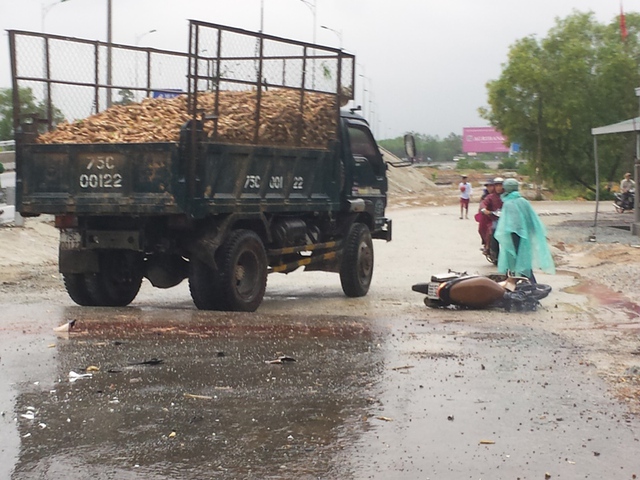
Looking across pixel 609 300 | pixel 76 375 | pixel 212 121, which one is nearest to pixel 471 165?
pixel 609 300

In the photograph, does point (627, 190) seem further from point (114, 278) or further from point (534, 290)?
point (114, 278)

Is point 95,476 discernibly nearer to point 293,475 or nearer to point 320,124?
point 293,475

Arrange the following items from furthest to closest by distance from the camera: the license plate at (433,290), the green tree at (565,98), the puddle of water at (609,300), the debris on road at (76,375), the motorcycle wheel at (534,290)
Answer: the green tree at (565,98) < the motorcycle wheel at (534,290) < the license plate at (433,290) < the puddle of water at (609,300) < the debris on road at (76,375)

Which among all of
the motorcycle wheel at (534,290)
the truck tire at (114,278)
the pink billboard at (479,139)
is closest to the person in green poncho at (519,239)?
the motorcycle wheel at (534,290)

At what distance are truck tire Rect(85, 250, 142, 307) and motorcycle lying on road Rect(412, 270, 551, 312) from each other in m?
3.43

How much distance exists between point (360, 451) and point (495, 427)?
3.42ft

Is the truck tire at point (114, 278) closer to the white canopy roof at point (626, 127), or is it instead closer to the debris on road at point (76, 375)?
the debris on road at point (76, 375)

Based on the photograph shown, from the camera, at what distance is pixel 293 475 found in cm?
545

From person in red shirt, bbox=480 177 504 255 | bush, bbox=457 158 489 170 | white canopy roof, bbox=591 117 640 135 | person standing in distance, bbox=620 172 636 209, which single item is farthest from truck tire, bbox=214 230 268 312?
bush, bbox=457 158 489 170

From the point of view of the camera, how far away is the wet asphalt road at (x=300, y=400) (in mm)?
5715

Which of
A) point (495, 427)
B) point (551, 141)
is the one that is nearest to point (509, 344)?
point (495, 427)

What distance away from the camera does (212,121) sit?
38.8 feet

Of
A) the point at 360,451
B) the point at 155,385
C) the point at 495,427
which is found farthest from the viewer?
the point at 155,385

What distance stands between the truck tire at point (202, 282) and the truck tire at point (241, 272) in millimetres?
50
